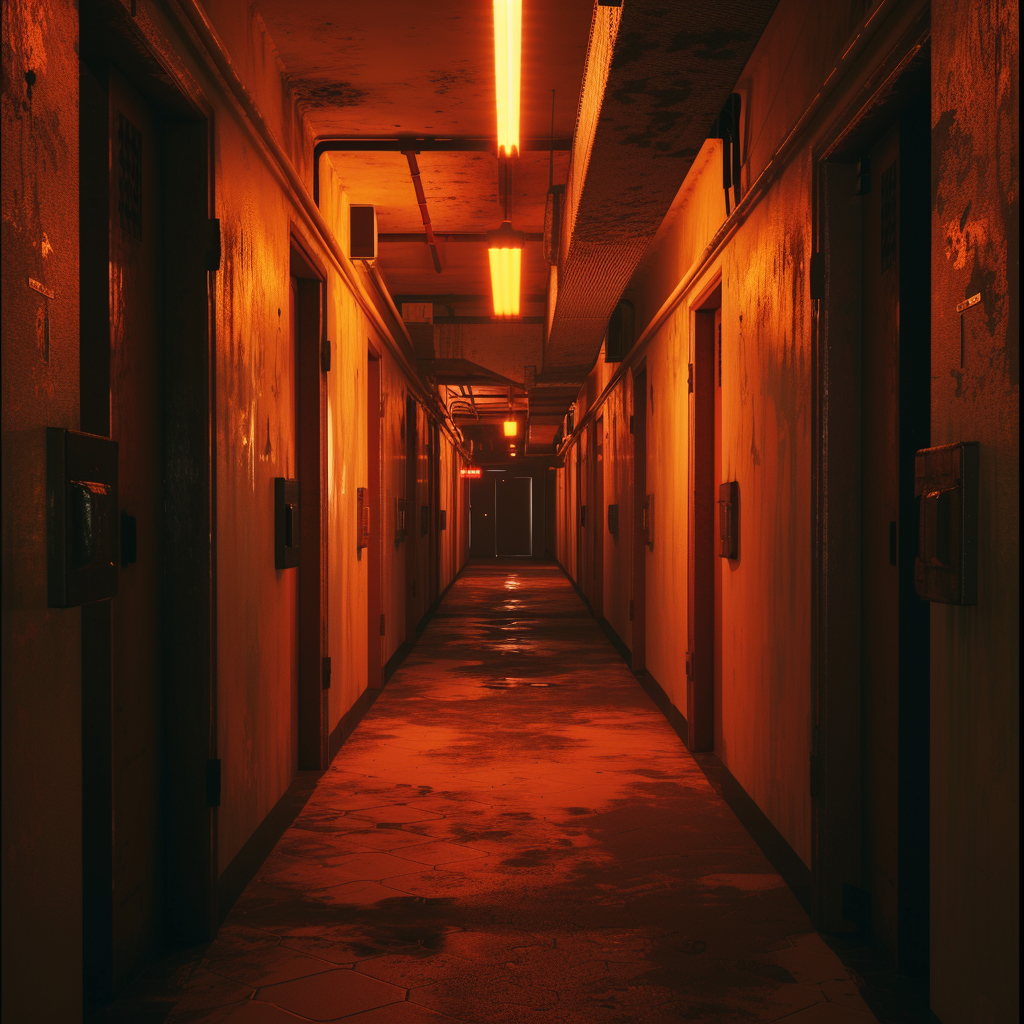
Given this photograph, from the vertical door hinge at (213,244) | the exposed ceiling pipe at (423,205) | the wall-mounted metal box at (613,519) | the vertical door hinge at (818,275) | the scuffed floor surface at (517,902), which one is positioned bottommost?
the scuffed floor surface at (517,902)

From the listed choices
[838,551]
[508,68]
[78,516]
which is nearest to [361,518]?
[508,68]

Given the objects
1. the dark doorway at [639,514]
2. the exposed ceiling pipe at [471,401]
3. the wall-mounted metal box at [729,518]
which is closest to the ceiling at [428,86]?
the dark doorway at [639,514]

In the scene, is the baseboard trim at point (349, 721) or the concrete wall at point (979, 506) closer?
the concrete wall at point (979, 506)

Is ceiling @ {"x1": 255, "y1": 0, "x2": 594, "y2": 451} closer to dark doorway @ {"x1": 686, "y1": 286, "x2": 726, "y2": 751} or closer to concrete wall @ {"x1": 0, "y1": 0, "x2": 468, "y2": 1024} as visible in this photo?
concrete wall @ {"x1": 0, "y1": 0, "x2": 468, "y2": 1024}

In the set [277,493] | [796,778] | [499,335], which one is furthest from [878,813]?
[499,335]

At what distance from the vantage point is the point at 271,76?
11.6 feet

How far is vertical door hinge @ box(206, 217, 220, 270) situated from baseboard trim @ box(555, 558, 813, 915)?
235 centimetres

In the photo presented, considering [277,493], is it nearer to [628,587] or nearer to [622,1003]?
[622,1003]

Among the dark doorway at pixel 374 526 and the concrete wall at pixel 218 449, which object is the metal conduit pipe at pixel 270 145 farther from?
the dark doorway at pixel 374 526

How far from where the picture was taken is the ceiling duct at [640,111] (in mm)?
2504

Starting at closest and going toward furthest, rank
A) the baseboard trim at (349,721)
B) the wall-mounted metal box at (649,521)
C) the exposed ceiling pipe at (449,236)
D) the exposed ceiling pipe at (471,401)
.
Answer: the baseboard trim at (349,721)
the wall-mounted metal box at (649,521)
the exposed ceiling pipe at (449,236)
the exposed ceiling pipe at (471,401)

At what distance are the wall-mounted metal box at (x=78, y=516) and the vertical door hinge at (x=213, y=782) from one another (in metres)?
1.02

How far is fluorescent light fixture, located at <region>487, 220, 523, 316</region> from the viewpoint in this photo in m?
5.09

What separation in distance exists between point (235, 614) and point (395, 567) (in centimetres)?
427
